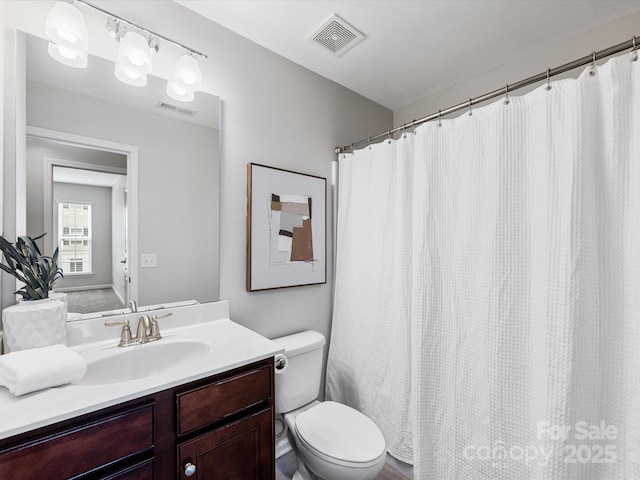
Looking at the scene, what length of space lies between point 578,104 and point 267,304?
1.65 metres

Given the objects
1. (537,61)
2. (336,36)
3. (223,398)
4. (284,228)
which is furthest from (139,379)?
(537,61)

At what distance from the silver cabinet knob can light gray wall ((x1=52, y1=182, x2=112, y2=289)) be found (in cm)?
78

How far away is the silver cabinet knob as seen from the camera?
0.91 m

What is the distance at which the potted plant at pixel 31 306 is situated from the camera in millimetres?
938

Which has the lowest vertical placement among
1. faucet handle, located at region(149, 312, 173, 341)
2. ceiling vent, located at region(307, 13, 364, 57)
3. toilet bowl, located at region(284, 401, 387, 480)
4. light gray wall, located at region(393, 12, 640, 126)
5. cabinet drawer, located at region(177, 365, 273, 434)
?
toilet bowl, located at region(284, 401, 387, 480)

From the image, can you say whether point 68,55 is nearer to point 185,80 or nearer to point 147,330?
point 185,80

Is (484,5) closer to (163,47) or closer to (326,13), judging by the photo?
(326,13)

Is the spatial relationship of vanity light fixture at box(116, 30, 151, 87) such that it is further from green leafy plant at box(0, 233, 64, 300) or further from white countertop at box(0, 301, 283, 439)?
white countertop at box(0, 301, 283, 439)

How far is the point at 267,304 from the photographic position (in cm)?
170

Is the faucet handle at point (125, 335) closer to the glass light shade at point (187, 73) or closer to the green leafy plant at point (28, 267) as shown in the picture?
the green leafy plant at point (28, 267)

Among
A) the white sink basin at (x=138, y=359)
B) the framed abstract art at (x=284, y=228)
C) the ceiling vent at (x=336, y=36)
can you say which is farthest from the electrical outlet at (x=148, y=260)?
the ceiling vent at (x=336, y=36)

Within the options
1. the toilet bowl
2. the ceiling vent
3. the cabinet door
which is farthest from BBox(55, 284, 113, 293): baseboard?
the ceiling vent

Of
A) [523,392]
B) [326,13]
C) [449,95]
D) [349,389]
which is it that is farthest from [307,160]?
[523,392]

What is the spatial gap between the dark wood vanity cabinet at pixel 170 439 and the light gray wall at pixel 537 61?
210 cm
